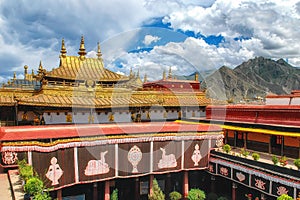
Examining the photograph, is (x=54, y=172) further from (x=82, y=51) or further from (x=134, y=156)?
(x=82, y=51)

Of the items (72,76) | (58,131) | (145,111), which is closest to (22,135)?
(58,131)

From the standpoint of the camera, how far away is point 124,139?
16.7m

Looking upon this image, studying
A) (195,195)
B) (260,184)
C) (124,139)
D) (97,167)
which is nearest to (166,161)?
(195,195)

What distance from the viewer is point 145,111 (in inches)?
962

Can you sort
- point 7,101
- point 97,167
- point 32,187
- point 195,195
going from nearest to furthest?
point 32,187 < point 97,167 < point 195,195 < point 7,101

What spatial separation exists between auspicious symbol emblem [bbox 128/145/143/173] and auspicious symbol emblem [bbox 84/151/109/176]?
1650 mm

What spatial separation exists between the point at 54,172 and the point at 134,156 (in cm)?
Answer: 498

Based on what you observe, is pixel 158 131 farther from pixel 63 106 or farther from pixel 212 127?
pixel 63 106

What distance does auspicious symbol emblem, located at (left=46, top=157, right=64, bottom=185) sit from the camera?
14.3 meters

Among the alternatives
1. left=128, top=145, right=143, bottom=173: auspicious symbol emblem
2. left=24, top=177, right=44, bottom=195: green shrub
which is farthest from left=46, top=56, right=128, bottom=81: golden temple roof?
left=24, top=177, right=44, bottom=195: green shrub

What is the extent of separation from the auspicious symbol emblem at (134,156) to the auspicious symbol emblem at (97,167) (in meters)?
1.65

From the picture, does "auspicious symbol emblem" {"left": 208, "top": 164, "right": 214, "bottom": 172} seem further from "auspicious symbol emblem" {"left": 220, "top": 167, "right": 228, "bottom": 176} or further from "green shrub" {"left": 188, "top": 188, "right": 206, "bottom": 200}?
"green shrub" {"left": 188, "top": 188, "right": 206, "bottom": 200}

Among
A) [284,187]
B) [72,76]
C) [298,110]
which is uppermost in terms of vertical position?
[72,76]

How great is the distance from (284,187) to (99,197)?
12.1m
